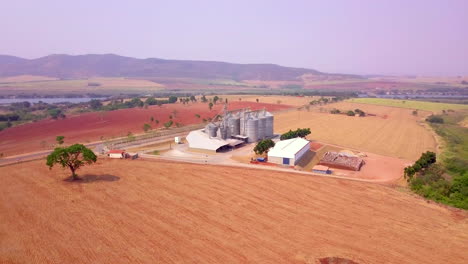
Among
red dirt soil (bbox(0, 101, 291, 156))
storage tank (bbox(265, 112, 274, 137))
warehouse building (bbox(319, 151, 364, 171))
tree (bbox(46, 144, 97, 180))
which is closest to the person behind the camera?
tree (bbox(46, 144, 97, 180))

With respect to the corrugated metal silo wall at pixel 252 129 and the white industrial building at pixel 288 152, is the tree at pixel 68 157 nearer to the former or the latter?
the white industrial building at pixel 288 152

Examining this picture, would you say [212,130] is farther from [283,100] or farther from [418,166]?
[283,100]

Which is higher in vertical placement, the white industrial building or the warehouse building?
the white industrial building

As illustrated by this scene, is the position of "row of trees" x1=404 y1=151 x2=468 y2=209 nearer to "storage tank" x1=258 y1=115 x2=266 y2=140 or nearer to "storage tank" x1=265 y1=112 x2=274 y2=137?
"storage tank" x1=258 y1=115 x2=266 y2=140

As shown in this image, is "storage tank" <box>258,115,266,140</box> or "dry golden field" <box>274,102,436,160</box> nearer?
"dry golden field" <box>274,102,436,160</box>

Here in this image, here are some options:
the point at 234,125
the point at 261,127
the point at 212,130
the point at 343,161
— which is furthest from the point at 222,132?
the point at 343,161

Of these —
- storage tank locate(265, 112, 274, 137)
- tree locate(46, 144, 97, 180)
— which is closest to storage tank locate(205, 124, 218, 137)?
storage tank locate(265, 112, 274, 137)

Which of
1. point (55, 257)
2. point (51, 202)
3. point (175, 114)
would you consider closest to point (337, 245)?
point (55, 257)

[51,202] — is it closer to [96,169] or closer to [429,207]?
[96,169]

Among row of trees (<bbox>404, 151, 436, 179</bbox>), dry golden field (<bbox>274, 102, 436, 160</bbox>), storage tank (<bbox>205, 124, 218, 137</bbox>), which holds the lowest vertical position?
dry golden field (<bbox>274, 102, 436, 160</bbox>)
